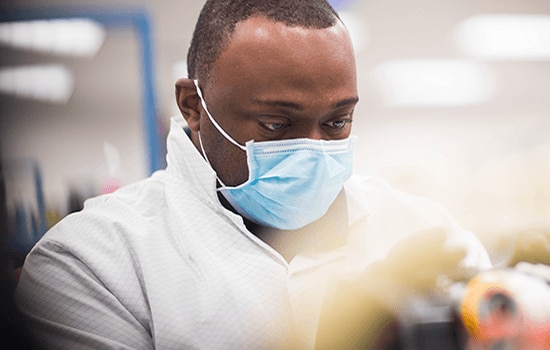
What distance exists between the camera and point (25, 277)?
0.78m

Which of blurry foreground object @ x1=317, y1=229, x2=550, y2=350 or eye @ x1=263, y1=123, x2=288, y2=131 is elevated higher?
eye @ x1=263, y1=123, x2=288, y2=131

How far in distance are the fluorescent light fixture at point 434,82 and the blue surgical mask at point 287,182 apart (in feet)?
10.5

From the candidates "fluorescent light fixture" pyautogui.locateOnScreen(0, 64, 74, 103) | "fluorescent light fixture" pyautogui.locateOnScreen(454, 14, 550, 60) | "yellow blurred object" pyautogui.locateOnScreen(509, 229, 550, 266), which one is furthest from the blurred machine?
"fluorescent light fixture" pyautogui.locateOnScreen(454, 14, 550, 60)

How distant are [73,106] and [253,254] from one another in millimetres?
598

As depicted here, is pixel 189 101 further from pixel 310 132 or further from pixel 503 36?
pixel 503 36

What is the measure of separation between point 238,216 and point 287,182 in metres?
0.15

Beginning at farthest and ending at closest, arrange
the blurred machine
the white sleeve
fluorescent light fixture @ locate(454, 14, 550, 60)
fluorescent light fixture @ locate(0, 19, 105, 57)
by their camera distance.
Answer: fluorescent light fixture @ locate(454, 14, 550, 60) < the white sleeve < fluorescent light fixture @ locate(0, 19, 105, 57) < the blurred machine

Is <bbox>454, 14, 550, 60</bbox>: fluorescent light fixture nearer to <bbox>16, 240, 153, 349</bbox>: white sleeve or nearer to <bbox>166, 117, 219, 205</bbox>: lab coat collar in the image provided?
<bbox>166, 117, 219, 205</bbox>: lab coat collar

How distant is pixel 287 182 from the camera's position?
1.11 meters

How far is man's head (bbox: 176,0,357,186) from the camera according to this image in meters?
1.00

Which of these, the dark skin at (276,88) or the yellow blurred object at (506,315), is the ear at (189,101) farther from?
the yellow blurred object at (506,315)

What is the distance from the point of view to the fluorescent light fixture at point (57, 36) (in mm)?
603

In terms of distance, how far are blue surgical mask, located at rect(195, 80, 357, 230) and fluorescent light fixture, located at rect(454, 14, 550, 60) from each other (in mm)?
3431

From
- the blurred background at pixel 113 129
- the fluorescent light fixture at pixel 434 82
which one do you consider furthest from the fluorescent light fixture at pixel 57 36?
the fluorescent light fixture at pixel 434 82
